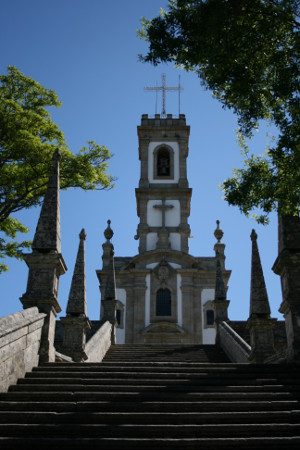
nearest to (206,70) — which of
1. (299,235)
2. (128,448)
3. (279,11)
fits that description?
(279,11)

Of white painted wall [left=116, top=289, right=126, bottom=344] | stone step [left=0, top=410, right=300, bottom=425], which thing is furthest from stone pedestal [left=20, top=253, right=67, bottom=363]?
white painted wall [left=116, top=289, right=126, bottom=344]

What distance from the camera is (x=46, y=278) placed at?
9.60 m

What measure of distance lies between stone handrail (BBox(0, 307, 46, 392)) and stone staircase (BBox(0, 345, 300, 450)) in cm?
18

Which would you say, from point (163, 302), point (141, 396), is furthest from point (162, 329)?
point (141, 396)

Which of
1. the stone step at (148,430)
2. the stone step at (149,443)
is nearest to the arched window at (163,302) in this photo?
the stone step at (148,430)

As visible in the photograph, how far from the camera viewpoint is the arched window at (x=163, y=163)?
117 ft

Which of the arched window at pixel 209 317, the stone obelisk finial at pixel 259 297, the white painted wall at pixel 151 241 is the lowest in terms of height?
the stone obelisk finial at pixel 259 297

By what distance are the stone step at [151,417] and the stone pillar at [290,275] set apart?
2.60 m

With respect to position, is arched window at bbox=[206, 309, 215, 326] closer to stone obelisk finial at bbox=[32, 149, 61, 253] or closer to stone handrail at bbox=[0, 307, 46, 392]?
stone obelisk finial at bbox=[32, 149, 61, 253]

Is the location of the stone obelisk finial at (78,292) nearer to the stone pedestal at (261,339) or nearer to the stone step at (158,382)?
the stone pedestal at (261,339)

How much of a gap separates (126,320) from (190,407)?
22531 mm

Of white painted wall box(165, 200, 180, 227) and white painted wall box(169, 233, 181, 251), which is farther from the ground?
white painted wall box(165, 200, 180, 227)

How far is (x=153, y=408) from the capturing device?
6793 millimetres

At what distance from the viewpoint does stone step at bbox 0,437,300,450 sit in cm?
574
